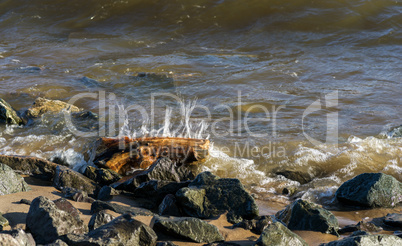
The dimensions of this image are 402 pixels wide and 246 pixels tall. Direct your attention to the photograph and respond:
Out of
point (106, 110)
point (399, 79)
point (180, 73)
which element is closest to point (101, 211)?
point (106, 110)

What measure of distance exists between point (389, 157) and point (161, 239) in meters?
2.96

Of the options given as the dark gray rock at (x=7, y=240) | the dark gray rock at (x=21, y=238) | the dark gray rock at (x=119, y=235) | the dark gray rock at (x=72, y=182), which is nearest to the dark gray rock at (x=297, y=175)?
the dark gray rock at (x=72, y=182)

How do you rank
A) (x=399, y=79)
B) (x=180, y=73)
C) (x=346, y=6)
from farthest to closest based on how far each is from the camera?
(x=346, y=6) < (x=180, y=73) < (x=399, y=79)

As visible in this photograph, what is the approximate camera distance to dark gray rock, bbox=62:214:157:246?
2.19 metres

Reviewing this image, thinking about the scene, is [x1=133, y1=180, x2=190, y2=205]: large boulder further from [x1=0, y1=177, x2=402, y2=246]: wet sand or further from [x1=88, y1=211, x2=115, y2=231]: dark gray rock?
[x1=88, y1=211, x2=115, y2=231]: dark gray rock

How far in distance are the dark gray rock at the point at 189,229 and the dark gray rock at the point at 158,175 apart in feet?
3.06

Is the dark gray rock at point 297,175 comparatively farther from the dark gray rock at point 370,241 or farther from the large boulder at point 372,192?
the dark gray rock at point 370,241

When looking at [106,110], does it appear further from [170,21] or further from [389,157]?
[170,21]

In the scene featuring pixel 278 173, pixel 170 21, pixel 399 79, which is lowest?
pixel 278 173

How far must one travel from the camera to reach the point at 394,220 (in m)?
2.97

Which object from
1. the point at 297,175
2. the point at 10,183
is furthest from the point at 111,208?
the point at 297,175

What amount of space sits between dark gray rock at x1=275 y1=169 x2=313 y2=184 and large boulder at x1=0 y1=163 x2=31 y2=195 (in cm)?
240

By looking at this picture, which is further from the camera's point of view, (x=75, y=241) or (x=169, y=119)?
(x=169, y=119)

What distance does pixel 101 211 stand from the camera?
8.65ft
